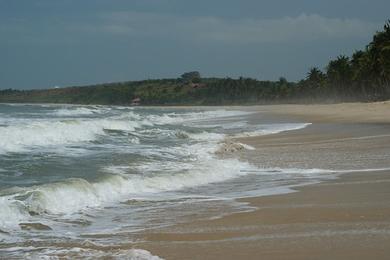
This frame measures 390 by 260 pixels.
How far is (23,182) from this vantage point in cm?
1116

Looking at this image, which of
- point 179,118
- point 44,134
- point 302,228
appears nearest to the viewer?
point 302,228

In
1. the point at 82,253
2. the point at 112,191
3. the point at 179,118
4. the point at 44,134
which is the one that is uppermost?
the point at 44,134

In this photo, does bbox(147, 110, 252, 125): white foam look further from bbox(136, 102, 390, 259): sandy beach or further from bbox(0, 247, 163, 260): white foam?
bbox(0, 247, 163, 260): white foam

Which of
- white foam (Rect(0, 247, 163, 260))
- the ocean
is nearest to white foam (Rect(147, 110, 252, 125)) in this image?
the ocean

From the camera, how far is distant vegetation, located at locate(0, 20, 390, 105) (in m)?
71.6

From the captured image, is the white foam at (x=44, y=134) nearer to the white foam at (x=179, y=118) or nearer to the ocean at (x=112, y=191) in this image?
the ocean at (x=112, y=191)

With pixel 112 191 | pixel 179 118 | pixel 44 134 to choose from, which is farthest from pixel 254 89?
pixel 112 191

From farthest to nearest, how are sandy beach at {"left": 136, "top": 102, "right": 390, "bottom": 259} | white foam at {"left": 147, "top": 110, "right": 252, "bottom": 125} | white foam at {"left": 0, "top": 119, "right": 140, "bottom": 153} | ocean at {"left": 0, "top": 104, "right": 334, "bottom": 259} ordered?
white foam at {"left": 147, "top": 110, "right": 252, "bottom": 125}, white foam at {"left": 0, "top": 119, "right": 140, "bottom": 153}, ocean at {"left": 0, "top": 104, "right": 334, "bottom": 259}, sandy beach at {"left": 136, "top": 102, "right": 390, "bottom": 259}

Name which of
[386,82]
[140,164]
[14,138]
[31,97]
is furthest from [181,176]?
[31,97]

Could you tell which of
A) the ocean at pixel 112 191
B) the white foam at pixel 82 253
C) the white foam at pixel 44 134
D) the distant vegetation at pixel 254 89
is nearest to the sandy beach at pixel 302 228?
the white foam at pixel 82 253

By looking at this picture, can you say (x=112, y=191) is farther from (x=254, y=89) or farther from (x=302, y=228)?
(x=254, y=89)

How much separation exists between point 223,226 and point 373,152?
902 cm

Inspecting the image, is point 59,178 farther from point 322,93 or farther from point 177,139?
point 322,93

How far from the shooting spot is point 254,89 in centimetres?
14175
